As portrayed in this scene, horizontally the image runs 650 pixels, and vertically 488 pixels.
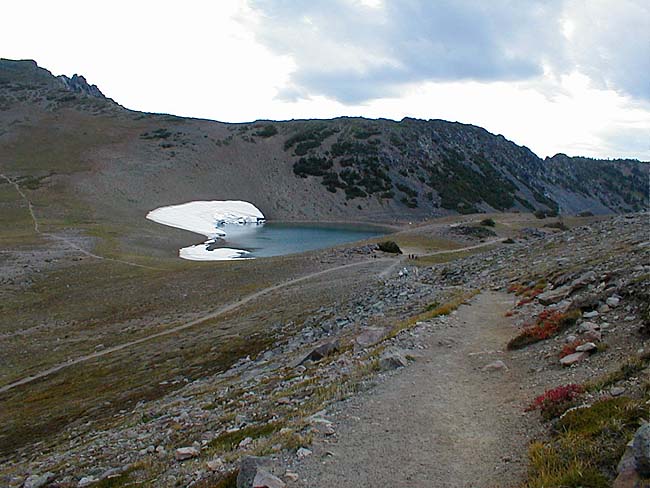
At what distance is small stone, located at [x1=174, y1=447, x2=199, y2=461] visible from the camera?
11672 millimetres

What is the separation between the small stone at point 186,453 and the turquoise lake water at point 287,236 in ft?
221

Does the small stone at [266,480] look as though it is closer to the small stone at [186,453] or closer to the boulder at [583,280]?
the small stone at [186,453]

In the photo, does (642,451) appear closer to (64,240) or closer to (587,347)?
(587,347)

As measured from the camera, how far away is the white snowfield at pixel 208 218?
80625 millimetres

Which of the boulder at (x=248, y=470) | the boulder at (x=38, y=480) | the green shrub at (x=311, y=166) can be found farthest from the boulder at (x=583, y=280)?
the green shrub at (x=311, y=166)

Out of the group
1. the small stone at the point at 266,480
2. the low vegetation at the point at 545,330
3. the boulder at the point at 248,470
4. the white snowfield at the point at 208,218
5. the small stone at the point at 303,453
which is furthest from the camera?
the white snowfield at the point at 208,218

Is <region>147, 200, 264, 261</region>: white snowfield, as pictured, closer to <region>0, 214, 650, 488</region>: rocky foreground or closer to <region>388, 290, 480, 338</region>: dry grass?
<region>388, 290, 480, 338</region>: dry grass

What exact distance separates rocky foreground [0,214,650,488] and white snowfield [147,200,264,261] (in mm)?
56496

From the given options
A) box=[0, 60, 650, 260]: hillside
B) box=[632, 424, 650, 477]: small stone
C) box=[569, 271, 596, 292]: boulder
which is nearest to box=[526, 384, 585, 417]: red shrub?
box=[632, 424, 650, 477]: small stone

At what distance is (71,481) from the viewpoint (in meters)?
12.7

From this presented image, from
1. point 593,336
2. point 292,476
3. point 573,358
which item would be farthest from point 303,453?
point 593,336

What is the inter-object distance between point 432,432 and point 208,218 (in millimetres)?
117161

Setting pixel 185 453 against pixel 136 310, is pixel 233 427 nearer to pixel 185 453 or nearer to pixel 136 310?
pixel 185 453

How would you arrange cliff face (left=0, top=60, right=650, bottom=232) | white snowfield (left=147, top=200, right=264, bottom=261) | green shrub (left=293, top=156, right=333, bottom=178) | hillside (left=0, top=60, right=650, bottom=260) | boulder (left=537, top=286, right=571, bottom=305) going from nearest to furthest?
boulder (left=537, top=286, right=571, bottom=305) < white snowfield (left=147, top=200, right=264, bottom=261) < hillside (left=0, top=60, right=650, bottom=260) < cliff face (left=0, top=60, right=650, bottom=232) < green shrub (left=293, top=156, right=333, bottom=178)
